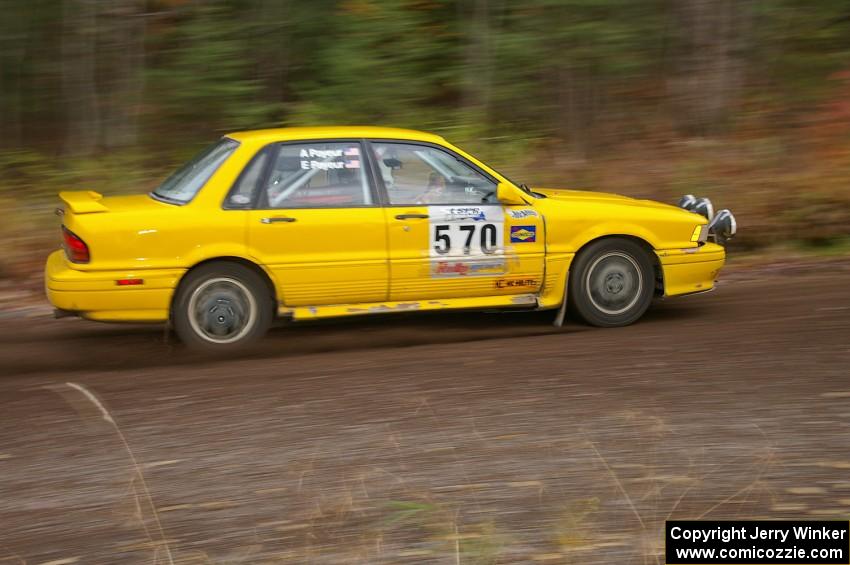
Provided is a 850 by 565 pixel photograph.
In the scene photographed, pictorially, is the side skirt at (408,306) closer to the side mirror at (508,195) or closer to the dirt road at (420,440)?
the dirt road at (420,440)

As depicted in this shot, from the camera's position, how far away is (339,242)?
284 inches

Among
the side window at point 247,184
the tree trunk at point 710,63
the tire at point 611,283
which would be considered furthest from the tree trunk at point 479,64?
the side window at point 247,184

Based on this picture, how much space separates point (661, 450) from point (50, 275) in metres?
4.43

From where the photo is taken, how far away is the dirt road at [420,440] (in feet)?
13.7

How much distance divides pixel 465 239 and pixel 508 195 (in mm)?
450

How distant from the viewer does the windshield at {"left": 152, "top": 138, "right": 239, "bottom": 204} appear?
7.20 m

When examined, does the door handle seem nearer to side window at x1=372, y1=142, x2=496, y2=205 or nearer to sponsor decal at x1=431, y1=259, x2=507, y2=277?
side window at x1=372, y1=142, x2=496, y2=205

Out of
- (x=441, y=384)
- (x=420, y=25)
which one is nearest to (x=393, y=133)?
(x=441, y=384)

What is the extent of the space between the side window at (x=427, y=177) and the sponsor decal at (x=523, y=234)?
31cm

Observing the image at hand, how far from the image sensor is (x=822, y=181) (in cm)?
1138

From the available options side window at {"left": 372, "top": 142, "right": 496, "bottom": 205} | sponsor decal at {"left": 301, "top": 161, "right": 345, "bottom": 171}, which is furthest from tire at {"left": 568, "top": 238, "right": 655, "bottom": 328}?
sponsor decal at {"left": 301, "top": 161, "right": 345, "bottom": 171}

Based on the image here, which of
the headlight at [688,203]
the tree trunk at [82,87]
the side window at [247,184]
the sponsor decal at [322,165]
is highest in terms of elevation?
the tree trunk at [82,87]

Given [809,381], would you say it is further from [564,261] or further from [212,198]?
[212,198]

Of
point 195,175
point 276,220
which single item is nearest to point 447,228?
point 276,220
